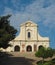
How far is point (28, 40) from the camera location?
299 ft

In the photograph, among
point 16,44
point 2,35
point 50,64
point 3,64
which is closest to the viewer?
point 2,35

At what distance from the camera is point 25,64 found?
187 ft

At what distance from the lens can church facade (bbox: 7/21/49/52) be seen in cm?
8988

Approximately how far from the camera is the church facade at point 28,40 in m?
89.9

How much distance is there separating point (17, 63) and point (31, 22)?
3498 centimetres

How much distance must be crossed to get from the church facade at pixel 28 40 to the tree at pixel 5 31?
1399 inches

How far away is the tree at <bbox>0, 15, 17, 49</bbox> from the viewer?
49656mm

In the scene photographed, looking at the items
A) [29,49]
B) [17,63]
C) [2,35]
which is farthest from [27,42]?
[2,35]

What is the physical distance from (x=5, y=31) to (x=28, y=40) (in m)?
40.2

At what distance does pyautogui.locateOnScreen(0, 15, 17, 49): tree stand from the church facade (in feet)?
117

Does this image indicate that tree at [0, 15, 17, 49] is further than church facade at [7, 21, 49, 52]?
No

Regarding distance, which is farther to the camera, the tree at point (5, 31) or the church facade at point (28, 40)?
the church facade at point (28, 40)

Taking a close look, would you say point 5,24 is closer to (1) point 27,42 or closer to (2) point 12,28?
(2) point 12,28

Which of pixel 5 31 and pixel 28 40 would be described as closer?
pixel 5 31
